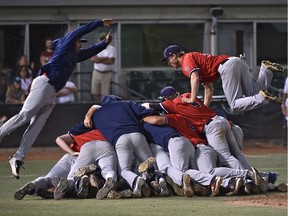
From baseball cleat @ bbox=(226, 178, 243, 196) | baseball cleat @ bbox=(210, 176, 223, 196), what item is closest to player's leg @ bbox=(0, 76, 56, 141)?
baseball cleat @ bbox=(210, 176, 223, 196)

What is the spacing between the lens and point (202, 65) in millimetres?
13938

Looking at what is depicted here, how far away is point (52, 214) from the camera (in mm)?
10352

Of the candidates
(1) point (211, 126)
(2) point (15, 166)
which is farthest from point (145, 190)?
(2) point (15, 166)

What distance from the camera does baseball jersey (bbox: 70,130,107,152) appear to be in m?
12.8

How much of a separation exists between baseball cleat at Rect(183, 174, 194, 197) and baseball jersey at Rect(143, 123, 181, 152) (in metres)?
0.88

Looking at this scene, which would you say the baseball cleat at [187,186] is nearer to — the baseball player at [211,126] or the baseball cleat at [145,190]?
the baseball cleat at [145,190]

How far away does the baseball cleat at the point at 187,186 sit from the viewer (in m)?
12.0

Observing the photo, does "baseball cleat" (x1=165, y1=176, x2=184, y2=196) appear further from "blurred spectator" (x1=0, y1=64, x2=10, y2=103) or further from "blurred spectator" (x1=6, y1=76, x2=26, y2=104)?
"blurred spectator" (x1=0, y1=64, x2=10, y2=103)

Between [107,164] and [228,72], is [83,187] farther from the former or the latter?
[228,72]

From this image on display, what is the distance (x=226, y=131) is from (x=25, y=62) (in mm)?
10929

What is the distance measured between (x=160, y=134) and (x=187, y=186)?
1168mm

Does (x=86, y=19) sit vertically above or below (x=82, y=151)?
above

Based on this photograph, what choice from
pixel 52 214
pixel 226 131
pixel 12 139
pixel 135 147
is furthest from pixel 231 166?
pixel 12 139

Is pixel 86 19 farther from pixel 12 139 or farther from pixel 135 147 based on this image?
pixel 135 147
